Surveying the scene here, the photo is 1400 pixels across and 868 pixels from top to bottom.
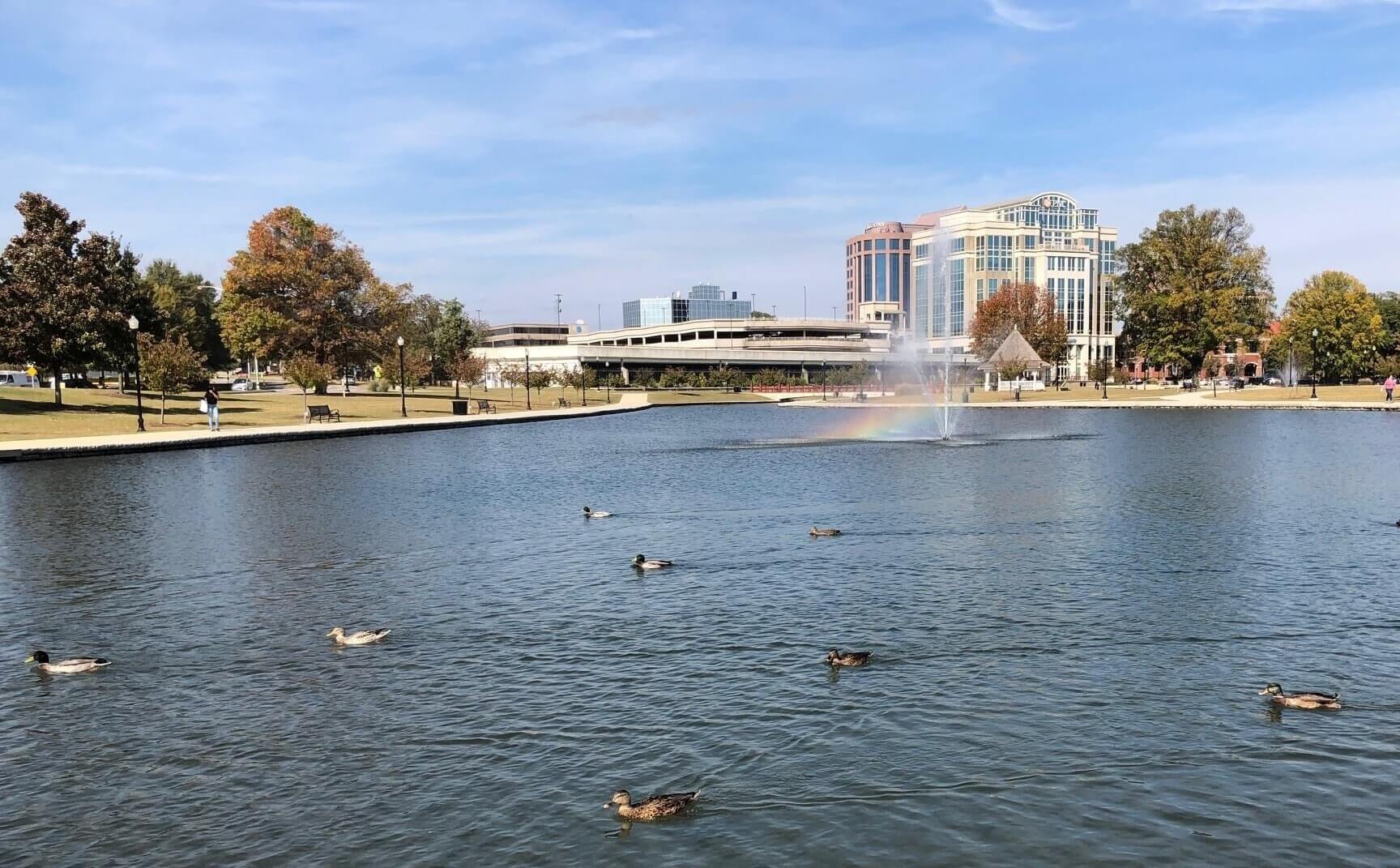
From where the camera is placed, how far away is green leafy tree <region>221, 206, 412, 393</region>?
86000 millimetres

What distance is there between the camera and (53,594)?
59.4 feet

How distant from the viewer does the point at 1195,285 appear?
348ft

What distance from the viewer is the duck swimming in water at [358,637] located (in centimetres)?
1476

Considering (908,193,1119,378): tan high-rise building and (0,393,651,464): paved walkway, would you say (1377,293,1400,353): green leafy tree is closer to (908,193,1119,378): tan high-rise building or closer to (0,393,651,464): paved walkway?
(908,193,1119,378): tan high-rise building

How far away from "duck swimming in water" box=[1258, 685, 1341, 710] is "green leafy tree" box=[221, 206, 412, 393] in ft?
273

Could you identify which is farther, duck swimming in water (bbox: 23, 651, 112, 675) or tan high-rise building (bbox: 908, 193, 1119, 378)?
tan high-rise building (bbox: 908, 193, 1119, 378)

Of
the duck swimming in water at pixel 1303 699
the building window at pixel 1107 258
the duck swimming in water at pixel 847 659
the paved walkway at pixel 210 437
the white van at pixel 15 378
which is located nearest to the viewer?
the duck swimming in water at pixel 1303 699

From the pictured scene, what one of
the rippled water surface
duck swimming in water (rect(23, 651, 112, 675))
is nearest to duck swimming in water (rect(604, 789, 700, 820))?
the rippled water surface

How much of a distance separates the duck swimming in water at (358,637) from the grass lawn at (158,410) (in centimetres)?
4039

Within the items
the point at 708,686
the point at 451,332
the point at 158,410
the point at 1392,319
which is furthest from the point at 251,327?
the point at 1392,319

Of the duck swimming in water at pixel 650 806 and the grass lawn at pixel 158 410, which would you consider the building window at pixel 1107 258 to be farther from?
the duck swimming in water at pixel 650 806

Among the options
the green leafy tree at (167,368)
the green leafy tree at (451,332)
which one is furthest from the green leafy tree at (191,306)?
the green leafy tree at (167,368)

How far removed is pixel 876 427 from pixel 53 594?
174ft

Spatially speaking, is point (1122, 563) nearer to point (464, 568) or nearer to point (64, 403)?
point (464, 568)
